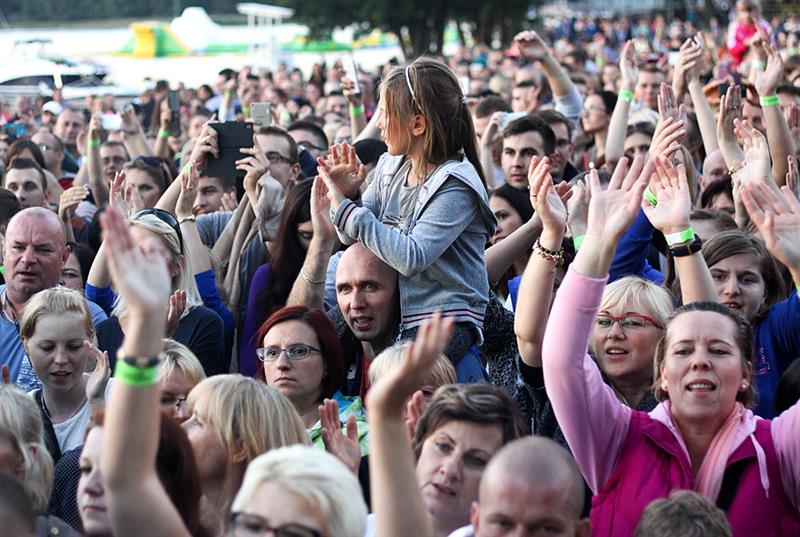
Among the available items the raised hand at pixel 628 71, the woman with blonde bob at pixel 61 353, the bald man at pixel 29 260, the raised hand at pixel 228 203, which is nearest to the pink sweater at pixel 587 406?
the woman with blonde bob at pixel 61 353

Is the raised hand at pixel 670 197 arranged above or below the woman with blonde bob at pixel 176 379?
above

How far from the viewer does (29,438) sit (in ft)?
14.4

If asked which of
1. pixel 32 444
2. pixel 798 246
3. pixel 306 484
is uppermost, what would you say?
pixel 798 246

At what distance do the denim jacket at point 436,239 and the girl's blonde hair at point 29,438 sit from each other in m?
1.27

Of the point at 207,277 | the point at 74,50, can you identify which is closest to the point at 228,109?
the point at 207,277

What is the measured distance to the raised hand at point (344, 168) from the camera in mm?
5195

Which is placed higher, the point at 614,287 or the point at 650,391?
the point at 614,287

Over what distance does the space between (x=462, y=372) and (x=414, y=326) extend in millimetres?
246

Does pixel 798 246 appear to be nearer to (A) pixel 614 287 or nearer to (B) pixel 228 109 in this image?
(A) pixel 614 287

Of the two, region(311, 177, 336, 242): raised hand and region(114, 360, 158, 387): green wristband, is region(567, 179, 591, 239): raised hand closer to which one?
region(311, 177, 336, 242): raised hand

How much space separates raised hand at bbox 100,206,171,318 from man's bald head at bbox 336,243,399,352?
6.59ft

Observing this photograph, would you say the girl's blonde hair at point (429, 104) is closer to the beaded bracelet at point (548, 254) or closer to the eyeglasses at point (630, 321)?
the eyeglasses at point (630, 321)

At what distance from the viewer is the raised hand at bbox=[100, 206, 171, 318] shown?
3.07m

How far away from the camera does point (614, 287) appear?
5078 mm
